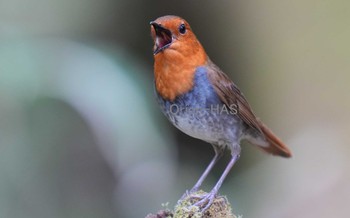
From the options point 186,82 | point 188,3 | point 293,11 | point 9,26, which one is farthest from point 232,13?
point 186,82

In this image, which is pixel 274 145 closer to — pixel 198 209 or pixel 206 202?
pixel 206 202

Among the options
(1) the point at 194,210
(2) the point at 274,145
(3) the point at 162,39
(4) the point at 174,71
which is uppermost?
(3) the point at 162,39

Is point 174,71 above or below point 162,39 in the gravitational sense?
below

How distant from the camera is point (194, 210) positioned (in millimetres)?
2777

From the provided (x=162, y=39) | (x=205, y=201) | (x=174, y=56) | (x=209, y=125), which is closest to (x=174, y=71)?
(x=174, y=56)

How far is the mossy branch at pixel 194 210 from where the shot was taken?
9.10 feet

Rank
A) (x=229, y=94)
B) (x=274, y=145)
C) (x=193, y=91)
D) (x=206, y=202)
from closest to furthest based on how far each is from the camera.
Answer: (x=206, y=202)
(x=193, y=91)
(x=229, y=94)
(x=274, y=145)

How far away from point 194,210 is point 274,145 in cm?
148

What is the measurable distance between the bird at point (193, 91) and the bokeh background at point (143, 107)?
97 centimetres

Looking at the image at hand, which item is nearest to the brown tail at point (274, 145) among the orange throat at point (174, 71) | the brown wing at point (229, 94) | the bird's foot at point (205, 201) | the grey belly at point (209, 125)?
the brown wing at point (229, 94)

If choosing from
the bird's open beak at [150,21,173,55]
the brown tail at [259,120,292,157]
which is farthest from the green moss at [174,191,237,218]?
the brown tail at [259,120,292,157]

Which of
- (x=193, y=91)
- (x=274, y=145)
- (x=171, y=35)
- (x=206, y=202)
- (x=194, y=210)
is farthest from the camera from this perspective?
(x=274, y=145)

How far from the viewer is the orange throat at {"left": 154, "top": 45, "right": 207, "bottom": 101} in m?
3.30

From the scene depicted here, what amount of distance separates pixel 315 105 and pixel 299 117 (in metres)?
0.35
